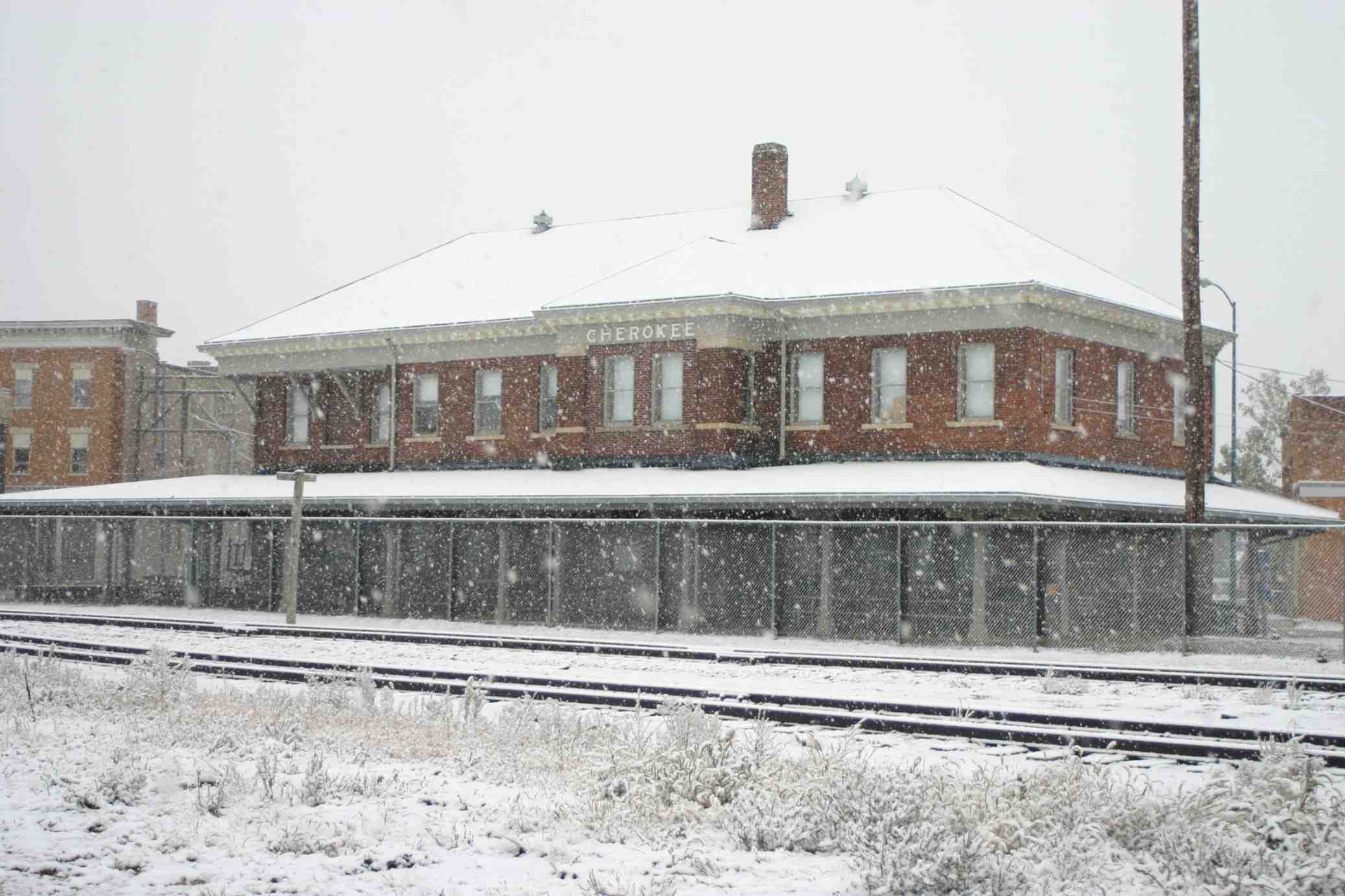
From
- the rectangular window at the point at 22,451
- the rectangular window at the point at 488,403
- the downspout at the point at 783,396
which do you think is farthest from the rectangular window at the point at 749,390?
the rectangular window at the point at 22,451

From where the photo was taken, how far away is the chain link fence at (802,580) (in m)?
24.1

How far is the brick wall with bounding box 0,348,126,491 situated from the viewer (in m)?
58.6

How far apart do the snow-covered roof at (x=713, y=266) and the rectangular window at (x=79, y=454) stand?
2436 centimetres

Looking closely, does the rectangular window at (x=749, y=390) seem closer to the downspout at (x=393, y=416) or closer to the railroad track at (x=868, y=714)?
the downspout at (x=393, y=416)

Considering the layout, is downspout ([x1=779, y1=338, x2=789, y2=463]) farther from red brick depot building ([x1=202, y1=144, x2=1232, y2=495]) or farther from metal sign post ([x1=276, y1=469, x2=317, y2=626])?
metal sign post ([x1=276, y1=469, x2=317, y2=626])

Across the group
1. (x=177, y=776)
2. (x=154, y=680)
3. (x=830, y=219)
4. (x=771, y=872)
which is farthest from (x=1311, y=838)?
(x=830, y=219)

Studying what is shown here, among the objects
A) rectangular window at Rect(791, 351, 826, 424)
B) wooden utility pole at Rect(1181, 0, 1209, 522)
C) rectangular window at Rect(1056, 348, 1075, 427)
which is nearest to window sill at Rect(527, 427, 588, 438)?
rectangular window at Rect(791, 351, 826, 424)

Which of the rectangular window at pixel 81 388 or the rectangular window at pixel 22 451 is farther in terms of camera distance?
the rectangular window at pixel 22 451

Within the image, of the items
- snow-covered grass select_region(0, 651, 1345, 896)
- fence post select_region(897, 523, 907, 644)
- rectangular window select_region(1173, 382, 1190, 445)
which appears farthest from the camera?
rectangular window select_region(1173, 382, 1190, 445)

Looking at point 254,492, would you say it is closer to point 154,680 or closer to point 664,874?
point 154,680

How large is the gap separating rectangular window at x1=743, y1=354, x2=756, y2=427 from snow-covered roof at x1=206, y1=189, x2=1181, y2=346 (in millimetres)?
1539

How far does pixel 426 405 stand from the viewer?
34875 mm

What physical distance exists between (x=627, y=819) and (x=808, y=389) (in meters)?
21.5

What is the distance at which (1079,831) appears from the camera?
7.78 m
